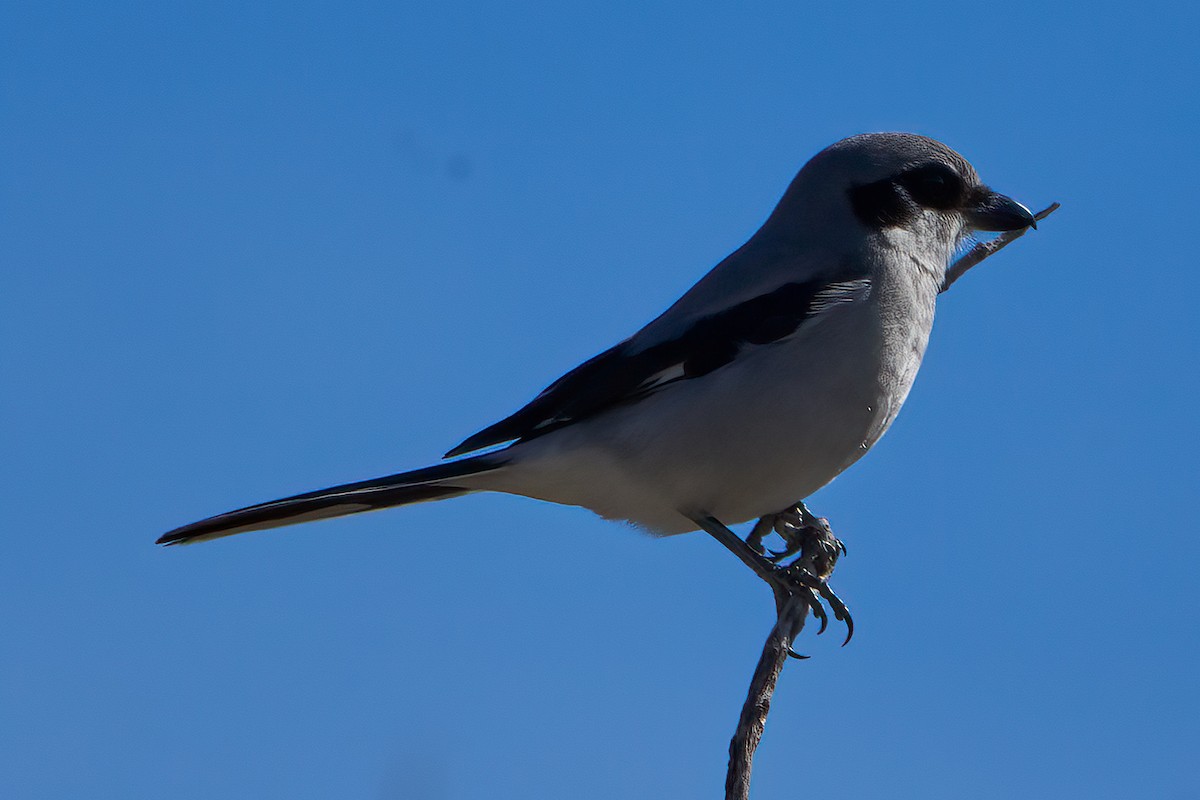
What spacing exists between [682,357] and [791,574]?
2.57 ft

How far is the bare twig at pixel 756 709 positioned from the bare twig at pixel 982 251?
1.59m

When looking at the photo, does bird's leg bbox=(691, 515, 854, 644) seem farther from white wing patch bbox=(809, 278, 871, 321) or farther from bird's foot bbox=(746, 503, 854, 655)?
white wing patch bbox=(809, 278, 871, 321)

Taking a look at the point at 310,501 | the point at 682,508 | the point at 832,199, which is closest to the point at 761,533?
the point at 682,508

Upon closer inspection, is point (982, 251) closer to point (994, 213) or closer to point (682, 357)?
point (994, 213)

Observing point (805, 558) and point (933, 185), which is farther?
point (933, 185)

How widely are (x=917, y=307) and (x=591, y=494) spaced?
1.27m

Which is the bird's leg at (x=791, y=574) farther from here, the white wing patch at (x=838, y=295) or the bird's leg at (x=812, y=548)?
the white wing patch at (x=838, y=295)

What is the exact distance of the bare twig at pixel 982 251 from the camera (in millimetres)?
4680

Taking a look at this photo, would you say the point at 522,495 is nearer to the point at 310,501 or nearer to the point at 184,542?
the point at 310,501

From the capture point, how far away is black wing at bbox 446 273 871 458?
13.5ft

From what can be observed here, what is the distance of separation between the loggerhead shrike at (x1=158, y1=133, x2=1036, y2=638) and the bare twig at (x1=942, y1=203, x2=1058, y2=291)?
0.48 ft

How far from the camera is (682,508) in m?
4.17

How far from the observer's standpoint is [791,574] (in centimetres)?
406

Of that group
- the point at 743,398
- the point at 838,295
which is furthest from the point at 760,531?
the point at 838,295
